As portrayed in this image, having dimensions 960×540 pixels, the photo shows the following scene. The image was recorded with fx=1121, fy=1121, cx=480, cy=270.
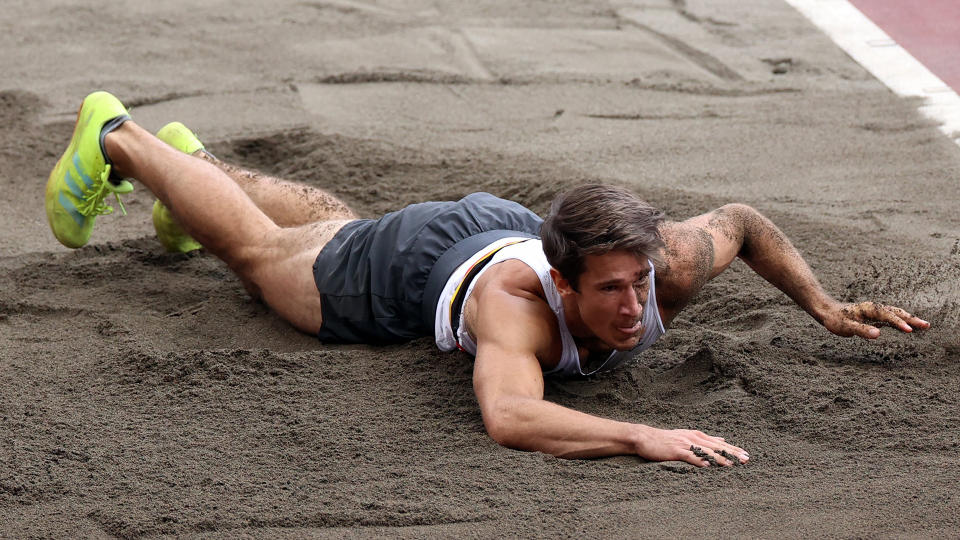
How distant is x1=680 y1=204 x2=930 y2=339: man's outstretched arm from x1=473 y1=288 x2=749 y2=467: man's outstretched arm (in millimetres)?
664

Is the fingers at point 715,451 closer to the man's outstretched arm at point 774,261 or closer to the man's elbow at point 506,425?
the man's elbow at point 506,425

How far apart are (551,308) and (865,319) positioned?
90 cm

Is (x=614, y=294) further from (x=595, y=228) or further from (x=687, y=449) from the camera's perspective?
(x=687, y=449)

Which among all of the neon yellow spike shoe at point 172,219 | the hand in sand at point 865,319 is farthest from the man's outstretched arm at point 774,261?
the neon yellow spike shoe at point 172,219

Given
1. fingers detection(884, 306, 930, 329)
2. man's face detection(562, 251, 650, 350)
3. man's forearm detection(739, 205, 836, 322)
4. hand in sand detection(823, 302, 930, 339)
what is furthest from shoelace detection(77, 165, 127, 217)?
fingers detection(884, 306, 930, 329)

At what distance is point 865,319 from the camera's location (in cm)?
313

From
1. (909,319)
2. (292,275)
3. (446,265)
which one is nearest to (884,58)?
(909,319)

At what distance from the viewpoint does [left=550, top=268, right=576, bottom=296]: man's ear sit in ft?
9.40

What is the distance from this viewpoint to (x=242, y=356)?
10.9 feet

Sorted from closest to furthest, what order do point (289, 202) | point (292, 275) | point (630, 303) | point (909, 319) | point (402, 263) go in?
1. point (630, 303)
2. point (909, 319)
3. point (402, 263)
4. point (292, 275)
5. point (289, 202)

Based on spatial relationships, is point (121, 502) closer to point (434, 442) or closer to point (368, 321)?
point (434, 442)

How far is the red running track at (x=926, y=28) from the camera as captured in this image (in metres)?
6.13

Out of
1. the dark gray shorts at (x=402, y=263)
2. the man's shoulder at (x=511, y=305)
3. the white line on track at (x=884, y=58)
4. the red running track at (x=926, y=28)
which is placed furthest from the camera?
the red running track at (x=926, y=28)

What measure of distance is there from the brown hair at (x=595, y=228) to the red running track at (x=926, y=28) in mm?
3682
